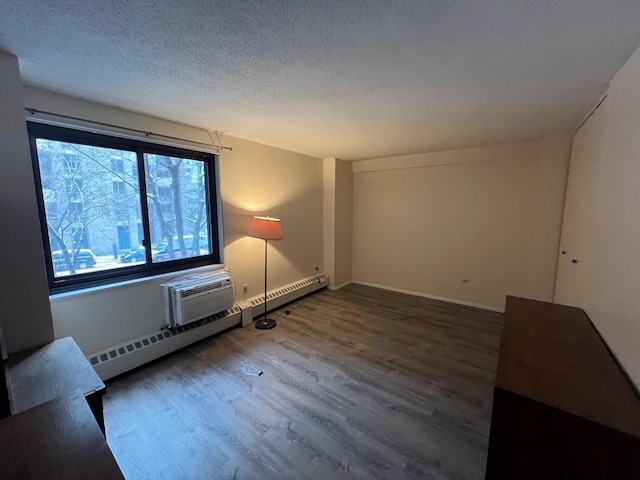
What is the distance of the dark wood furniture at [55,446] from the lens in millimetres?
709

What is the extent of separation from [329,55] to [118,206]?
85.5 inches

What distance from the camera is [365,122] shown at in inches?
101

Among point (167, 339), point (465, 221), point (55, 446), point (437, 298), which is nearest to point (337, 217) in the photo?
point (465, 221)

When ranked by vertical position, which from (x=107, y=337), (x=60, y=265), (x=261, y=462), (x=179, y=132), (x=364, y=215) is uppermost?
(x=179, y=132)

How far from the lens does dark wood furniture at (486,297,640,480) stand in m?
0.90

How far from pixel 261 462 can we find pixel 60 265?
2089 millimetres

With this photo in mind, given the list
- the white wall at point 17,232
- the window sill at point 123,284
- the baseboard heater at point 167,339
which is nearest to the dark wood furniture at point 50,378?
the white wall at point 17,232

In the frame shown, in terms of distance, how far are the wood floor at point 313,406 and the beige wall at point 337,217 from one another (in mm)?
1624

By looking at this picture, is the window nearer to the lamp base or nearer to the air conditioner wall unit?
the air conditioner wall unit

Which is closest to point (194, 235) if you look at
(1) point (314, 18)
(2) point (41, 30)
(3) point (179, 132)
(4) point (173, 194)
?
(4) point (173, 194)

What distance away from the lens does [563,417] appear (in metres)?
0.96

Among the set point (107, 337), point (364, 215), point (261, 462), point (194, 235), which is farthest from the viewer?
Answer: point (364, 215)

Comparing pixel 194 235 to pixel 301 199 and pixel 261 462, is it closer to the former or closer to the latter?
pixel 301 199

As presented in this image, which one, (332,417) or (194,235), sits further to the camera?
(194,235)
